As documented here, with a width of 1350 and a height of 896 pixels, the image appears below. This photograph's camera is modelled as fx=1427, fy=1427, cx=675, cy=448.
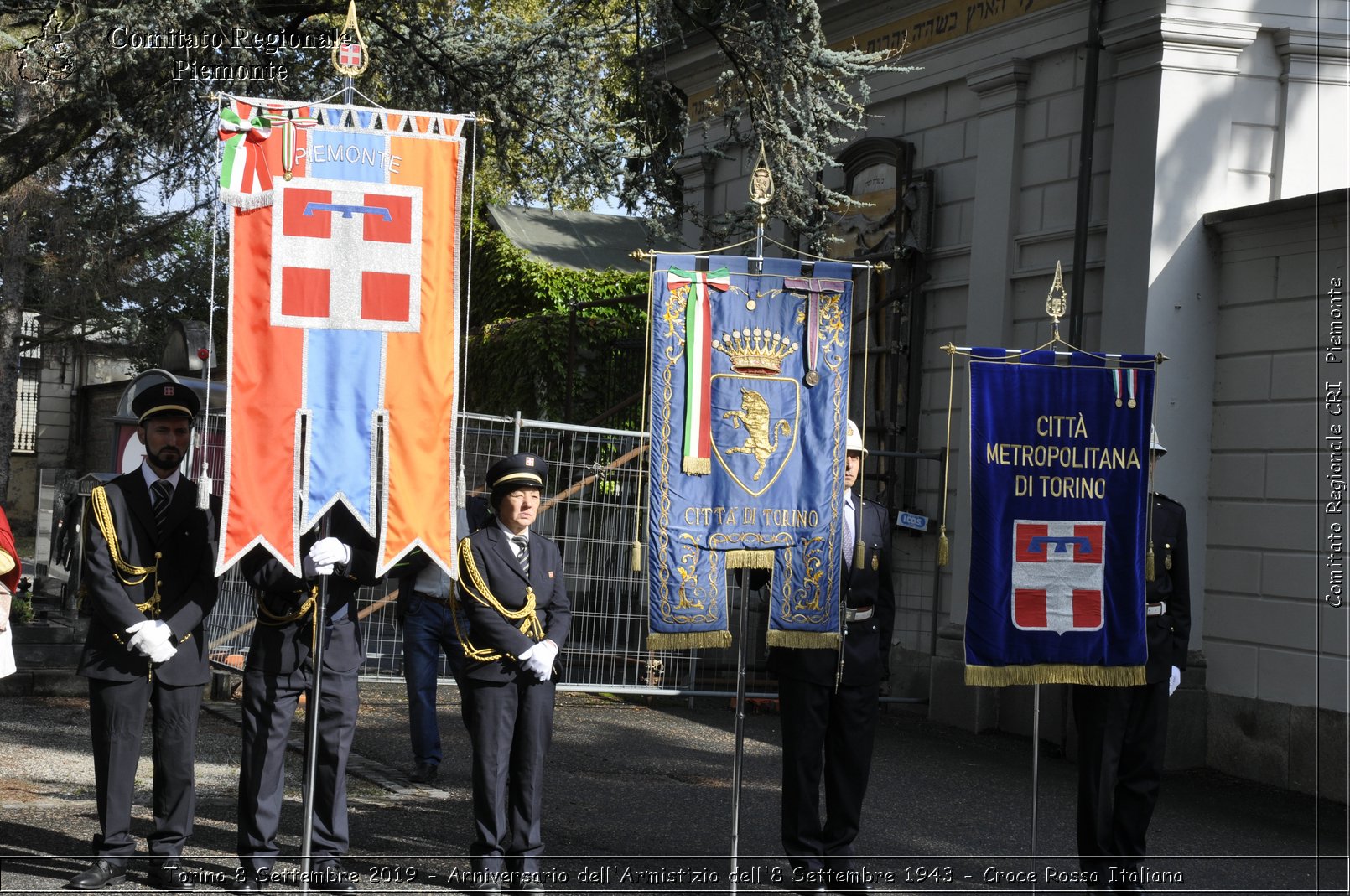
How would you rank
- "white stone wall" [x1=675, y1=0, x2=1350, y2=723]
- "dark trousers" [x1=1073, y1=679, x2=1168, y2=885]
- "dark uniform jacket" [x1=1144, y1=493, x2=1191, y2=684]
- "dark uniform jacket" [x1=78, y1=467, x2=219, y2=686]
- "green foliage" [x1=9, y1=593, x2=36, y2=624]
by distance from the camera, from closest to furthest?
"dark uniform jacket" [x1=78, y1=467, x2=219, y2=686] → "dark trousers" [x1=1073, y1=679, x2=1168, y2=885] → "dark uniform jacket" [x1=1144, y1=493, x2=1191, y2=684] → "white stone wall" [x1=675, y1=0, x2=1350, y2=723] → "green foliage" [x1=9, y1=593, x2=36, y2=624]

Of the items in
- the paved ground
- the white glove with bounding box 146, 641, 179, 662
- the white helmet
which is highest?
the white helmet

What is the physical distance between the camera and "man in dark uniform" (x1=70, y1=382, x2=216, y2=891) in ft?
20.2

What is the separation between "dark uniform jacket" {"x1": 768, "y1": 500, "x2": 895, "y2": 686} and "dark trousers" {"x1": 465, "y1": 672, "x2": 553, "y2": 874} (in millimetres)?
1212

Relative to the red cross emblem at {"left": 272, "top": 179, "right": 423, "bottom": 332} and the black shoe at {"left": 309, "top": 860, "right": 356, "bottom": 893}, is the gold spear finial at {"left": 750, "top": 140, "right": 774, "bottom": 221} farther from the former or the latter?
the black shoe at {"left": 309, "top": 860, "right": 356, "bottom": 893}

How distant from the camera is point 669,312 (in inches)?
264

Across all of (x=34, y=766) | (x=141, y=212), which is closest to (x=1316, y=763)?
(x=34, y=766)

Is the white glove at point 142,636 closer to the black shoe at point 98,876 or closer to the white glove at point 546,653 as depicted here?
the black shoe at point 98,876

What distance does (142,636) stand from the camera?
20.1ft

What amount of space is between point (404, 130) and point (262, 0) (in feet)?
17.8

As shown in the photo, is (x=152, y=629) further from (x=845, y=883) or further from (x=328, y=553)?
(x=845, y=883)

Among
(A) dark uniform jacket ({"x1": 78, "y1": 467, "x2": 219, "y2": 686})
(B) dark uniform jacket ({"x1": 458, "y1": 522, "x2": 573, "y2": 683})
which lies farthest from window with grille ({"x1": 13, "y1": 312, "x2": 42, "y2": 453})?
(B) dark uniform jacket ({"x1": 458, "y1": 522, "x2": 573, "y2": 683})

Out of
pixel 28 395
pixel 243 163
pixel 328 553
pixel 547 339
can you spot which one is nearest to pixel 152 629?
pixel 328 553

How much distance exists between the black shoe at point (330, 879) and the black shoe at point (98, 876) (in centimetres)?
81

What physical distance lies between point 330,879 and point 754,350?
3.05 m
